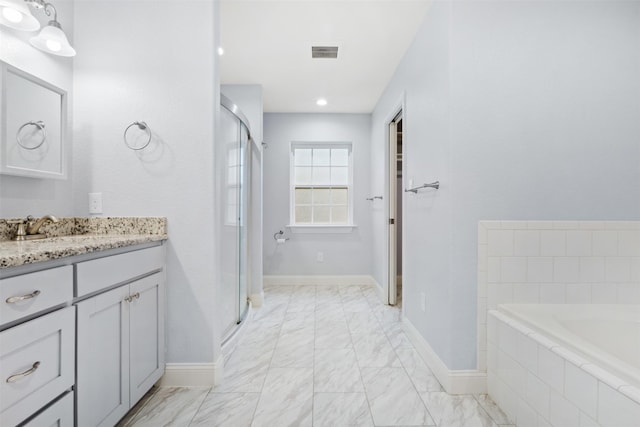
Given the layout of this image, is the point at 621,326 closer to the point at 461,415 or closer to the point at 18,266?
the point at 461,415

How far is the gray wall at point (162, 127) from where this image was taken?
1887 mm

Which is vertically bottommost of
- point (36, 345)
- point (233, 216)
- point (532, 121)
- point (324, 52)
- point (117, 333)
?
point (117, 333)

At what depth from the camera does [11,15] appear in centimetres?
146

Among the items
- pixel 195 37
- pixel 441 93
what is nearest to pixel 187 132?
pixel 195 37

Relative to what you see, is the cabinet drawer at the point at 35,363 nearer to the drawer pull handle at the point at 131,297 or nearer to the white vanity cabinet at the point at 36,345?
the white vanity cabinet at the point at 36,345

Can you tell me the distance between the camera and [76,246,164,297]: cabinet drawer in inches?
49.1

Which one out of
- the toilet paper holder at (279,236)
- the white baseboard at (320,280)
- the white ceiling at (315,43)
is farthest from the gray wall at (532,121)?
the toilet paper holder at (279,236)

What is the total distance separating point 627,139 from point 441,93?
42.5 inches

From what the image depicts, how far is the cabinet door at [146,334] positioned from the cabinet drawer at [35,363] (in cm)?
39

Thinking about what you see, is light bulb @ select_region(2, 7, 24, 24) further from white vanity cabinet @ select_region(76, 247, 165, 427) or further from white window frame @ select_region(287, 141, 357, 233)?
white window frame @ select_region(287, 141, 357, 233)

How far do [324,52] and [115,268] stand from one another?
238cm

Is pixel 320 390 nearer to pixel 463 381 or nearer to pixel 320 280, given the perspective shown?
pixel 463 381

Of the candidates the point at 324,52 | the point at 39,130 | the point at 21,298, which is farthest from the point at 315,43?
the point at 21,298

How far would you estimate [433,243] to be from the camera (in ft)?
7.00
